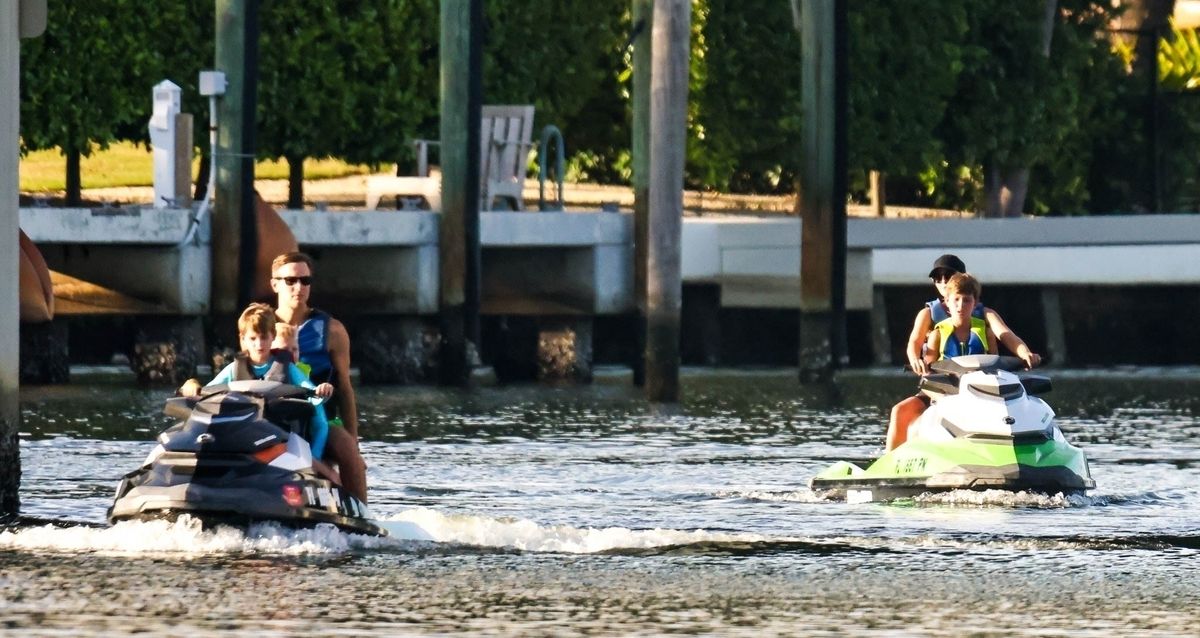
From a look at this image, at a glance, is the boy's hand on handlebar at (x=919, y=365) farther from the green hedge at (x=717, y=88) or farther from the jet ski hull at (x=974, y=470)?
the green hedge at (x=717, y=88)

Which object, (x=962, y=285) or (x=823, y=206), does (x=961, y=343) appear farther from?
(x=823, y=206)

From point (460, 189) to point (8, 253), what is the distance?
1498cm

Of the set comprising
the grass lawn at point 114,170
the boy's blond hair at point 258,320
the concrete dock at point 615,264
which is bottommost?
the boy's blond hair at point 258,320

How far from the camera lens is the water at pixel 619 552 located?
12.8m

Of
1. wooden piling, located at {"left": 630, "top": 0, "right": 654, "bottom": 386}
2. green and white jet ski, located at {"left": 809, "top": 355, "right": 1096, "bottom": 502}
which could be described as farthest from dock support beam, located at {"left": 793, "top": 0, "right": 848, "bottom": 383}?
green and white jet ski, located at {"left": 809, "top": 355, "right": 1096, "bottom": 502}

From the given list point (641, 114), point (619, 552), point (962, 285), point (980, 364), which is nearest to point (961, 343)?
point (980, 364)

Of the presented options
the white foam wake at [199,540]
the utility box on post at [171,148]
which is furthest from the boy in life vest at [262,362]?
the utility box on post at [171,148]

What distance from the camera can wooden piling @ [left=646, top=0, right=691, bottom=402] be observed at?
2800cm

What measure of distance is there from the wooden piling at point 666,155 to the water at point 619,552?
430cm

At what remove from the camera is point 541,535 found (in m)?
15.9

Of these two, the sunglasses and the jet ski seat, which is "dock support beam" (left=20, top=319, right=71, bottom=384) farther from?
the sunglasses

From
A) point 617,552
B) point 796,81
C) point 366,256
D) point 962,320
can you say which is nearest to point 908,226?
point 796,81

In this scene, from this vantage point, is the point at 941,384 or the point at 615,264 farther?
the point at 615,264

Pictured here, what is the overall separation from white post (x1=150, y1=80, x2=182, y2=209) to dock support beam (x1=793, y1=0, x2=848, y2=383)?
5850mm
